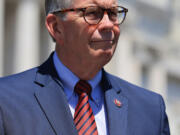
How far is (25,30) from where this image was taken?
32094 mm

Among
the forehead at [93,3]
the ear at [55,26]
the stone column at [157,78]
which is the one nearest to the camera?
the forehead at [93,3]

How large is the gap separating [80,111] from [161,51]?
116 feet

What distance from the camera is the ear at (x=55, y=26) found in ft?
16.1

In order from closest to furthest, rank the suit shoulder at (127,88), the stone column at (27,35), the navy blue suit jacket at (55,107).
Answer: the navy blue suit jacket at (55,107) → the suit shoulder at (127,88) → the stone column at (27,35)

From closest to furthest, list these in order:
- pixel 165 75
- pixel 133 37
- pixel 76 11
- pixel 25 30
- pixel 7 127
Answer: pixel 7 127 < pixel 76 11 < pixel 25 30 < pixel 133 37 < pixel 165 75

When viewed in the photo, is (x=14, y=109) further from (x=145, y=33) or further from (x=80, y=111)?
(x=145, y=33)

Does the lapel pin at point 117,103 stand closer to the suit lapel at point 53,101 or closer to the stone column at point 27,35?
the suit lapel at point 53,101

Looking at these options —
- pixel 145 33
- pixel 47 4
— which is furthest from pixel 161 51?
pixel 47 4

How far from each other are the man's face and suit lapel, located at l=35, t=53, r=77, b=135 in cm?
16

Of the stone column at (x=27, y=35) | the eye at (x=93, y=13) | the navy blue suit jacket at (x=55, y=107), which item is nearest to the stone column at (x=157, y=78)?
the stone column at (x=27, y=35)

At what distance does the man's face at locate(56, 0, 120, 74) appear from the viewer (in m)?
4.63

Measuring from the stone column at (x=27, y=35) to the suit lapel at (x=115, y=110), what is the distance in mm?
25587

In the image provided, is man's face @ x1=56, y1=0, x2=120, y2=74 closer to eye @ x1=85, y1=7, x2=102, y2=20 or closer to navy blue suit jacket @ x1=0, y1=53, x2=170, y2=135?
eye @ x1=85, y1=7, x2=102, y2=20

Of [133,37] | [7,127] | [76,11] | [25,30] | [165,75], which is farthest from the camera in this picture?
[165,75]
